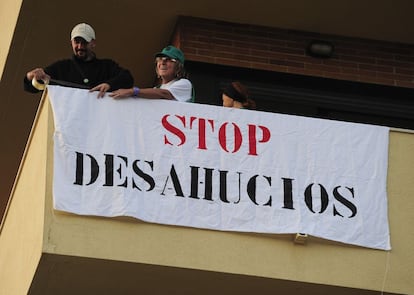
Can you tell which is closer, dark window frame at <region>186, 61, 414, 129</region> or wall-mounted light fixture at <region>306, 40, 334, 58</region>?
dark window frame at <region>186, 61, 414, 129</region>

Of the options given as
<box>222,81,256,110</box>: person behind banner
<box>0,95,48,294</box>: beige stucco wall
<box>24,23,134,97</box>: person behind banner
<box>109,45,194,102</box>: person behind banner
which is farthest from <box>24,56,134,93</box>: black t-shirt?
<box>222,81,256,110</box>: person behind banner

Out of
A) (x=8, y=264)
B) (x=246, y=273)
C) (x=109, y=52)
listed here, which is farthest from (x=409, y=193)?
(x=109, y=52)

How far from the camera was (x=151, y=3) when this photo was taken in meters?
14.1

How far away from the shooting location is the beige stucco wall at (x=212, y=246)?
1079 centimetres

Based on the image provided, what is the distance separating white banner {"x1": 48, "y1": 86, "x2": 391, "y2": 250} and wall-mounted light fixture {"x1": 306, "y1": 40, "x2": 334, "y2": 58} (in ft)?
9.98

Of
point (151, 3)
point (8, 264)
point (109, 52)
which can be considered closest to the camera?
point (8, 264)

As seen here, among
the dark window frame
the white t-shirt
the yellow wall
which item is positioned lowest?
the white t-shirt

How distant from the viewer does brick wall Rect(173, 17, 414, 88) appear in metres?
14.3

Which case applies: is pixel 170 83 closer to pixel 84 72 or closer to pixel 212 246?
pixel 84 72

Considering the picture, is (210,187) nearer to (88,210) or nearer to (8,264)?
(88,210)

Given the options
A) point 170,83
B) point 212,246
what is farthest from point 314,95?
point 212,246

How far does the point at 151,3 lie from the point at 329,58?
2.13 metres

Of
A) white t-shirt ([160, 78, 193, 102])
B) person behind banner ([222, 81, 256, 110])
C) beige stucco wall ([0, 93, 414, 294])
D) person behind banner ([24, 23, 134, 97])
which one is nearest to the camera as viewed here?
beige stucco wall ([0, 93, 414, 294])

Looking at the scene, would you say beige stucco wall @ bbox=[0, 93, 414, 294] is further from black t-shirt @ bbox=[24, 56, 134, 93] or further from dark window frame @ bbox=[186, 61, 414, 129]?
dark window frame @ bbox=[186, 61, 414, 129]
